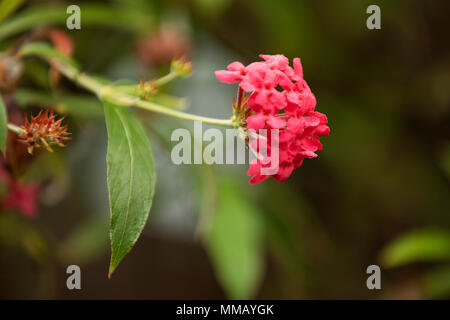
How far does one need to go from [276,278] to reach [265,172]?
1.70m

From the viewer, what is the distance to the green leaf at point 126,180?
677mm

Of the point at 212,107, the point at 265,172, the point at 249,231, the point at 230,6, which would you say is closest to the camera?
the point at 265,172

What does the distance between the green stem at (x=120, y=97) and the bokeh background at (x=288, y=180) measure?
40 cm

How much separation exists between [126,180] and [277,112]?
24 cm

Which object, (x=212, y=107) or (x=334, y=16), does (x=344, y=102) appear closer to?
(x=334, y=16)

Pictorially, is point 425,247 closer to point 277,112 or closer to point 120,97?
point 277,112

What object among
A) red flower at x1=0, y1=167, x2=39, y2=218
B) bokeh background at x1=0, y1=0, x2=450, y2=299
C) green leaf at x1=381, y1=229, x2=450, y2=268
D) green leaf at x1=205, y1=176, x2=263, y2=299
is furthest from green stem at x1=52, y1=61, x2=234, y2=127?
green leaf at x1=381, y1=229, x2=450, y2=268

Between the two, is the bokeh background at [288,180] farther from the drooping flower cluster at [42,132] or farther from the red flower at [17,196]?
the drooping flower cluster at [42,132]

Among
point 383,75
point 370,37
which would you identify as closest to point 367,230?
point 383,75

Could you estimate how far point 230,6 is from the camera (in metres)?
2.01

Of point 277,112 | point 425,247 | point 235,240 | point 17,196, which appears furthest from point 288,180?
point 277,112

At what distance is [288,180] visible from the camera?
2049 millimetres

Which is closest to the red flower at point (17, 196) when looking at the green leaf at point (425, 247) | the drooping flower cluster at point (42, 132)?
the drooping flower cluster at point (42, 132)

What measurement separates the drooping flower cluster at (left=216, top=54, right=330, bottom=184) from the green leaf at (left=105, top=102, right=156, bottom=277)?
15cm
